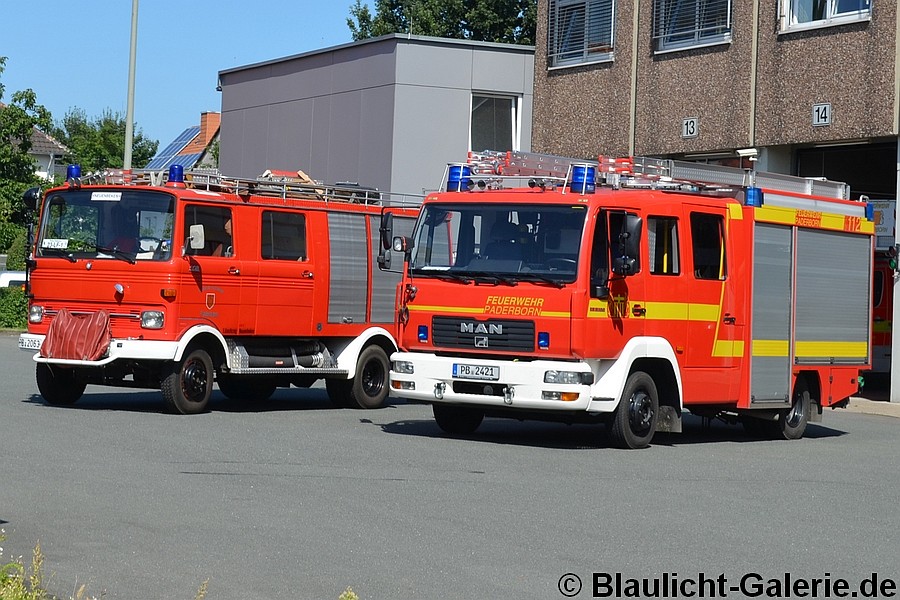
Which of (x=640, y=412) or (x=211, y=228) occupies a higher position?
(x=211, y=228)

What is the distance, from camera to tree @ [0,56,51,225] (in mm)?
39281

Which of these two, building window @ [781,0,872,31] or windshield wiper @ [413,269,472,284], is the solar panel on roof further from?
windshield wiper @ [413,269,472,284]

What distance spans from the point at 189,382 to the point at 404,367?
3124 millimetres

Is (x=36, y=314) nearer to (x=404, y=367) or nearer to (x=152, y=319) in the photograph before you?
(x=152, y=319)

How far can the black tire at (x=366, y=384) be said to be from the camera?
64.1ft

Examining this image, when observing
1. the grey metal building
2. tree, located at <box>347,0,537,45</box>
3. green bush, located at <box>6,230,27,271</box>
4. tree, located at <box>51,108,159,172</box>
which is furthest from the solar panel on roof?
the grey metal building

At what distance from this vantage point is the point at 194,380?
17.4 meters

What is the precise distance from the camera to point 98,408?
58.9ft

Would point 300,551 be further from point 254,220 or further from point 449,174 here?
point 254,220

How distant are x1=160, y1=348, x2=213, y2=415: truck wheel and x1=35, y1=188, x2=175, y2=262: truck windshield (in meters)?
1.22

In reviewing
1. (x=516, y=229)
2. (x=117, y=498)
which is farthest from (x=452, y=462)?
(x=117, y=498)

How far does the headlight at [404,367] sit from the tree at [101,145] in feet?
96.2

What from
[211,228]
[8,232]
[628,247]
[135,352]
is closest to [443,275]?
[628,247]

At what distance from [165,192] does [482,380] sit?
4.74 meters
